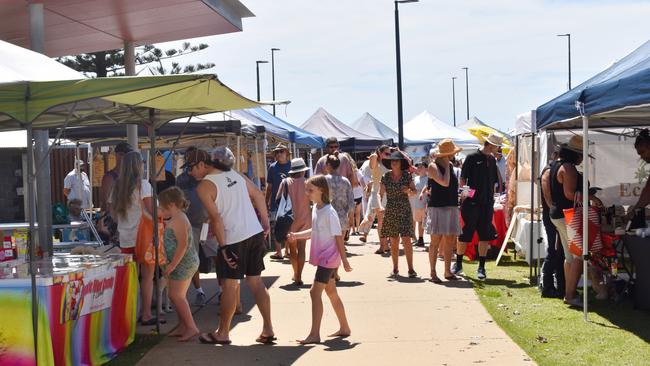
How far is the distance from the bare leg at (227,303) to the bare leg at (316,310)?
67 cm

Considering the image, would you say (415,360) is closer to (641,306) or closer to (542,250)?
(641,306)

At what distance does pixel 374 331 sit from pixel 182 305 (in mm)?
1851

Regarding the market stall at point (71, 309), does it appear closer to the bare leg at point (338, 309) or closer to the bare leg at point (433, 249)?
the bare leg at point (338, 309)

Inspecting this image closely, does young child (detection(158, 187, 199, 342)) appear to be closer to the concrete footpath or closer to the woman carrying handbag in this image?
the concrete footpath

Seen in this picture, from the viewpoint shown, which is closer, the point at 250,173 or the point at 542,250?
the point at 542,250


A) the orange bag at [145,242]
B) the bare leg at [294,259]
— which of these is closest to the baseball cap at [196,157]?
the orange bag at [145,242]

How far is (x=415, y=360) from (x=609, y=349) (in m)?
1.66

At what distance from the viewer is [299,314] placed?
9.28 meters

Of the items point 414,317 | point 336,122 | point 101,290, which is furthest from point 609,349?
point 336,122

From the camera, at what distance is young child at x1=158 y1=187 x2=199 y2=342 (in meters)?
7.82

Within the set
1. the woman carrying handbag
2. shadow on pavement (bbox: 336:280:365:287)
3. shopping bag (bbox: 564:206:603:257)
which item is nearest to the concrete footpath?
shadow on pavement (bbox: 336:280:365:287)

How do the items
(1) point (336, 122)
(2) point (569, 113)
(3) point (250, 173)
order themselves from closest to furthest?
1. (2) point (569, 113)
2. (3) point (250, 173)
3. (1) point (336, 122)

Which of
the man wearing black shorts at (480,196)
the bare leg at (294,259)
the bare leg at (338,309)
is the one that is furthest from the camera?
the man wearing black shorts at (480,196)

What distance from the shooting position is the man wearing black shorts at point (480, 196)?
11.5 m
